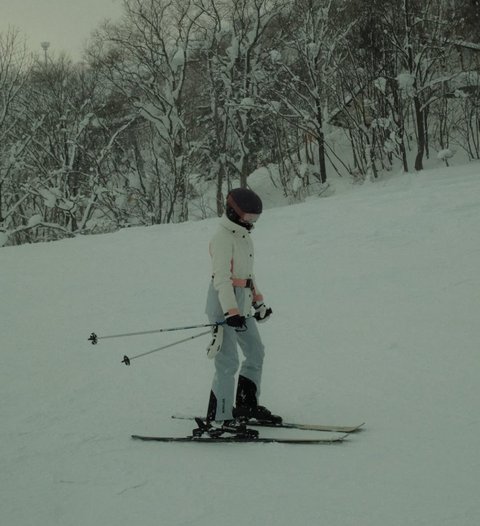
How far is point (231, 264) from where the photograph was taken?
4.64 metres

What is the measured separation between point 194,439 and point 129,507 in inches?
41.3

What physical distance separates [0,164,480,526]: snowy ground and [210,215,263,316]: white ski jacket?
111 cm

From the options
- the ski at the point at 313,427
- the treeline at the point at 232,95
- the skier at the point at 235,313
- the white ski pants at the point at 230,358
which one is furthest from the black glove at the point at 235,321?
the treeline at the point at 232,95

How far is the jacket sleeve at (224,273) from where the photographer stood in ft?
14.6


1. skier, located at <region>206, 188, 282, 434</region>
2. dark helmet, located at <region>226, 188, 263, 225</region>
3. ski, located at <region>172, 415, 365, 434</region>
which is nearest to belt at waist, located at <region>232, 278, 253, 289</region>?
skier, located at <region>206, 188, 282, 434</region>

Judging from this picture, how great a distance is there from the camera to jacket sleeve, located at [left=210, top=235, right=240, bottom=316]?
4.46m

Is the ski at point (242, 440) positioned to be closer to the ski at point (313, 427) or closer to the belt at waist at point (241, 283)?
the ski at point (313, 427)

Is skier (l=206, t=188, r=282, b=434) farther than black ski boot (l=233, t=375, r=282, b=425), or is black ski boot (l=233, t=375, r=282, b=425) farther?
black ski boot (l=233, t=375, r=282, b=425)

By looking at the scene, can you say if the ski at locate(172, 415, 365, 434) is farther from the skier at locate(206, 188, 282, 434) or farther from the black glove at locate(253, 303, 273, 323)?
the black glove at locate(253, 303, 273, 323)

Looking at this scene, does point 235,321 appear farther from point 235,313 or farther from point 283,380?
point 283,380

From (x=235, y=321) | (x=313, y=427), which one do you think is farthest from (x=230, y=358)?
(x=313, y=427)

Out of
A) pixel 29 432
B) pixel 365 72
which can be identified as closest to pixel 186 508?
pixel 29 432

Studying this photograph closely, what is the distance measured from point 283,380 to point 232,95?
2378cm

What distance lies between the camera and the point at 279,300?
9.03 meters
